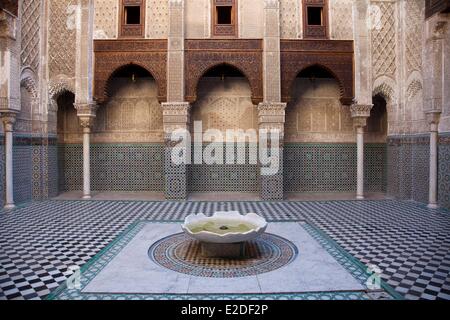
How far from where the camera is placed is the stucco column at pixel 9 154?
5953 mm

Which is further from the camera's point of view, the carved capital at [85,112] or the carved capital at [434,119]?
the carved capital at [85,112]

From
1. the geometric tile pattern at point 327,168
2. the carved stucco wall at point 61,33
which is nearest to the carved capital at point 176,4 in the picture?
the carved stucco wall at point 61,33

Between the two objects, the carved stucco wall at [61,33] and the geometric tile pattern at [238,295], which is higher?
the carved stucco wall at [61,33]

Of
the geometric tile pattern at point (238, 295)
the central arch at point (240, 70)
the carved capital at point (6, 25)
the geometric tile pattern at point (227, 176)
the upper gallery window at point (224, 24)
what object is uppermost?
the upper gallery window at point (224, 24)

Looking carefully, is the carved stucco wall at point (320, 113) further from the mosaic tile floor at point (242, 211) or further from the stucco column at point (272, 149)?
the mosaic tile floor at point (242, 211)

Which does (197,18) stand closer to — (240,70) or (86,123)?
(240,70)

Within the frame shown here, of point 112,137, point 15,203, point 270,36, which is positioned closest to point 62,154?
point 112,137

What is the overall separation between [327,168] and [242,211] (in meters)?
3.02

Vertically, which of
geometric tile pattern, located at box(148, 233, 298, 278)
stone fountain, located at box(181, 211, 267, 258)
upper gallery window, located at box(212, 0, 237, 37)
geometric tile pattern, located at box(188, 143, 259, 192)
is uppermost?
upper gallery window, located at box(212, 0, 237, 37)

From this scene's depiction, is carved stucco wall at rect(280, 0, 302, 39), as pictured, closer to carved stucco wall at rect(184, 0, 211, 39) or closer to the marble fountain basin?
carved stucco wall at rect(184, 0, 211, 39)

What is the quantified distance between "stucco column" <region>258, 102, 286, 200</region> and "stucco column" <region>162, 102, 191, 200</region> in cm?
159

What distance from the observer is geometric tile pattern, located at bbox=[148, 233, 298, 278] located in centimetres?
307

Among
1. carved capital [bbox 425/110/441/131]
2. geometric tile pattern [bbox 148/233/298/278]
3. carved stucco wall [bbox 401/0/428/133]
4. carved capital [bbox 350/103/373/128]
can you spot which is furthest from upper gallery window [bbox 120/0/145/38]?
carved capital [bbox 425/110/441/131]

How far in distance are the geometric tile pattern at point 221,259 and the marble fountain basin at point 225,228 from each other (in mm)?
213
